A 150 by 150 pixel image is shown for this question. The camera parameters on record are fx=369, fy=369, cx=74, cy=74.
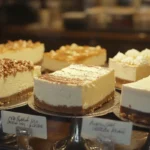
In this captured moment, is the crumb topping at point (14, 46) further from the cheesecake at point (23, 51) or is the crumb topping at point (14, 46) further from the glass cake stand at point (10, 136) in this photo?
the glass cake stand at point (10, 136)

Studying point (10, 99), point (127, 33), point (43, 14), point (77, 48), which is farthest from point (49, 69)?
point (43, 14)

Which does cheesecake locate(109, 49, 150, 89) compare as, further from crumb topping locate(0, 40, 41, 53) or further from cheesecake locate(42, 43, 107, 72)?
crumb topping locate(0, 40, 41, 53)

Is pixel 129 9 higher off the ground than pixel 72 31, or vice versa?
pixel 129 9

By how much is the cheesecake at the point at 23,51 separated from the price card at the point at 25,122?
1.20m

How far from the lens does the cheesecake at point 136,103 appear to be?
179cm

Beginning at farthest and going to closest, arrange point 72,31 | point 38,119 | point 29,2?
point 29,2 < point 72,31 < point 38,119

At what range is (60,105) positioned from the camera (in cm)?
188

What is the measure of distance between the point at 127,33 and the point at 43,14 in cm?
130

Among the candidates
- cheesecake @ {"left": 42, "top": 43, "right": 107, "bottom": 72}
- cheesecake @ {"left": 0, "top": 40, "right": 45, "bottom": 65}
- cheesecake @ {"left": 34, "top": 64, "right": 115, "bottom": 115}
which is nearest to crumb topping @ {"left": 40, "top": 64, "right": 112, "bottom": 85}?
cheesecake @ {"left": 34, "top": 64, "right": 115, "bottom": 115}

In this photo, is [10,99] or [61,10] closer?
[10,99]

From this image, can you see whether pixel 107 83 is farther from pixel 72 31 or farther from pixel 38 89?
pixel 72 31

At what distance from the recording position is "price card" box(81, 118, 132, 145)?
167cm

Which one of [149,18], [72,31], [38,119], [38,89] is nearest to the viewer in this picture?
[38,119]

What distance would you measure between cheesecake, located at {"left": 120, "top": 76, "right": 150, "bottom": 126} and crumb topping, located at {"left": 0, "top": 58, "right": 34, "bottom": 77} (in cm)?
68
